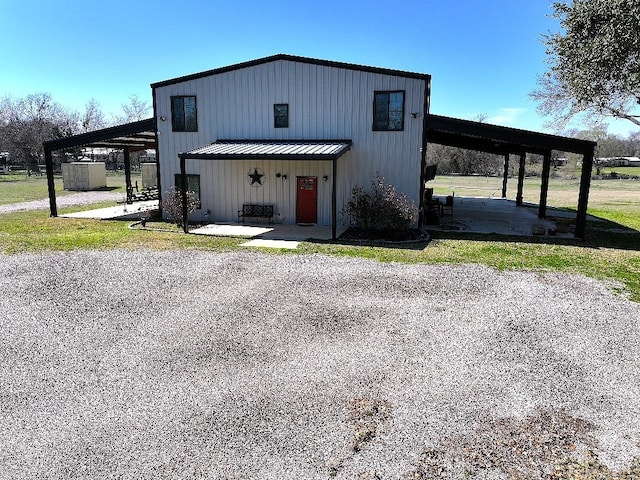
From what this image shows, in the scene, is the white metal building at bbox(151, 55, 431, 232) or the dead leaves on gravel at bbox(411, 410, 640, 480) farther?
the white metal building at bbox(151, 55, 431, 232)

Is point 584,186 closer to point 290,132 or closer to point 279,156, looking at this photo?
point 279,156

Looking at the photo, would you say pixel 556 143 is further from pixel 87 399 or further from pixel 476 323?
pixel 87 399

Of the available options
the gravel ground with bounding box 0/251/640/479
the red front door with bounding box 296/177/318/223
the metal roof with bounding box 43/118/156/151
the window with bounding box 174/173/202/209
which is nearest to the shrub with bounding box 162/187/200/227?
the window with bounding box 174/173/202/209

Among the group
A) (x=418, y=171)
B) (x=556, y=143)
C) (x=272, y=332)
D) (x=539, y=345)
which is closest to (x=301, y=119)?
(x=418, y=171)

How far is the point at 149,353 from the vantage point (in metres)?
6.05

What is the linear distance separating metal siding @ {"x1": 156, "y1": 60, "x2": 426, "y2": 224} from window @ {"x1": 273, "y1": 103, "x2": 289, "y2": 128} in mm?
146

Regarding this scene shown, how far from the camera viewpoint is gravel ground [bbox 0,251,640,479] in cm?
402

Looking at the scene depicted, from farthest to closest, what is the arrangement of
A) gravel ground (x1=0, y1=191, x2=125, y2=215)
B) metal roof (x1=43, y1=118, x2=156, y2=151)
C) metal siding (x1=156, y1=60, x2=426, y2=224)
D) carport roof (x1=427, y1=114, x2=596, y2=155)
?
gravel ground (x1=0, y1=191, x2=125, y2=215), metal roof (x1=43, y1=118, x2=156, y2=151), metal siding (x1=156, y1=60, x2=426, y2=224), carport roof (x1=427, y1=114, x2=596, y2=155)

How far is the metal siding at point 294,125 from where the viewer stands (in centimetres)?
1533

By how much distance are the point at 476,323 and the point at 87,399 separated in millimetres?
5824

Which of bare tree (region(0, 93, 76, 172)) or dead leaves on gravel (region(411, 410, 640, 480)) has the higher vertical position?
bare tree (region(0, 93, 76, 172))

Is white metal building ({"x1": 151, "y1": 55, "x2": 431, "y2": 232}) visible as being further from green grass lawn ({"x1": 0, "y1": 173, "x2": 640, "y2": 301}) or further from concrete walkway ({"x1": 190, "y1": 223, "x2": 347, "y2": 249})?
green grass lawn ({"x1": 0, "y1": 173, "x2": 640, "y2": 301})

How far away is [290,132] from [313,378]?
12.6m

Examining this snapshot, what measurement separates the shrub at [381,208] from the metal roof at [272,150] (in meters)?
1.77
